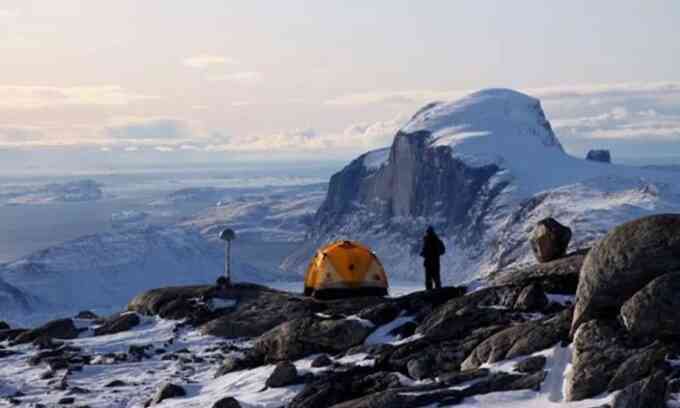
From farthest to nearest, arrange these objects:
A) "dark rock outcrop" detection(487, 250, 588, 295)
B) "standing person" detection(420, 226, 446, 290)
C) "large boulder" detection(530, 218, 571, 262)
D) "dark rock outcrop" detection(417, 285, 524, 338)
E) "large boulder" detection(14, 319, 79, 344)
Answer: "large boulder" detection(14, 319, 79, 344) → "standing person" detection(420, 226, 446, 290) → "large boulder" detection(530, 218, 571, 262) → "dark rock outcrop" detection(487, 250, 588, 295) → "dark rock outcrop" detection(417, 285, 524, 338)

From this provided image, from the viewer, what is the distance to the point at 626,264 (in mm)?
21266

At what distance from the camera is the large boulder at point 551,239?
32281 millimetres

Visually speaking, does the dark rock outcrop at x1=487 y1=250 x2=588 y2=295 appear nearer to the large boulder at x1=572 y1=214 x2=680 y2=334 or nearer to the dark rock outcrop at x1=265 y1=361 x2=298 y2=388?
the large boulder at x1=572 y1=214 x2=680 y2=334

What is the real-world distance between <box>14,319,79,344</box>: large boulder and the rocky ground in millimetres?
256

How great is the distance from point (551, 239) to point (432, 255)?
5953mm

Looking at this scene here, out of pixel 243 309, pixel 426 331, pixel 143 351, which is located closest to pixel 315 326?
pixel 426 331

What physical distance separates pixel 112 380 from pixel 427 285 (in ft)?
41.0

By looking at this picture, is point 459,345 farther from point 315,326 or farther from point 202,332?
point 202,332

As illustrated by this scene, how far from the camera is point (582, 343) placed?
20.1 m

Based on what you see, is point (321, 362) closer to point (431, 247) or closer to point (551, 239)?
point (551, 239)

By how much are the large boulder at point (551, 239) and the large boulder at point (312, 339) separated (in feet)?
24.7

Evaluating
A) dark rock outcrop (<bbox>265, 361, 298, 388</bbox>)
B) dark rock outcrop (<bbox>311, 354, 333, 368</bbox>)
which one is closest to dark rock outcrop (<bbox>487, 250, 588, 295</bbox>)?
dark rock outcrop (<bbox>311, 354, 333, 368</bbox>)

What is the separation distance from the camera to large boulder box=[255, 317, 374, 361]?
88.7ft

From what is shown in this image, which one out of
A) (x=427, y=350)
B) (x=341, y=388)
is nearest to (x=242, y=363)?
(x=427, y=350)
